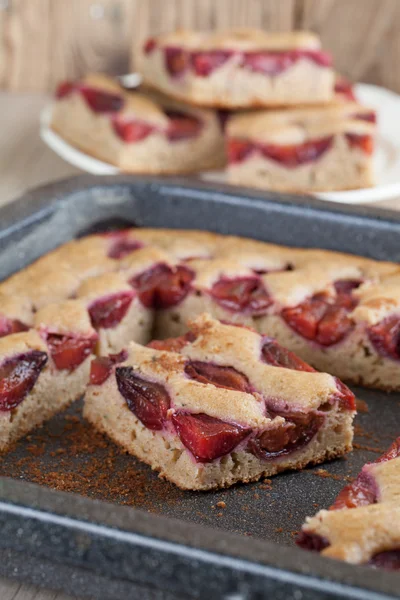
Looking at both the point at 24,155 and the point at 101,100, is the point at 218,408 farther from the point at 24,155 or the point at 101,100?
the point at 24,155

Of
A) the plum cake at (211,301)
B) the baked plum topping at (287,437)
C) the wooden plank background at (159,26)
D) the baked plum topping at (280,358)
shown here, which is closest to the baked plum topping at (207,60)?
the wooden plank background at (159,26)

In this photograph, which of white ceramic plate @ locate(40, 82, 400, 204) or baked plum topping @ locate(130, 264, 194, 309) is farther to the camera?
white ceramic plate @ locate(40, 82, 400, 204)

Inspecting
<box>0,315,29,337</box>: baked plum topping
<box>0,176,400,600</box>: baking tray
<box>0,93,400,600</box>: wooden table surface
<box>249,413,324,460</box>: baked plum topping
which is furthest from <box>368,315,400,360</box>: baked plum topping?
<box>0,93,400,600</box>: wooden table surface

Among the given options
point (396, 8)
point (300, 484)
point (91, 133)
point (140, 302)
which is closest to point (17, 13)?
point (91, 133)

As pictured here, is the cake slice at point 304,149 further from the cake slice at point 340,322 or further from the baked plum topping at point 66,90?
the cake slice at point 340,322

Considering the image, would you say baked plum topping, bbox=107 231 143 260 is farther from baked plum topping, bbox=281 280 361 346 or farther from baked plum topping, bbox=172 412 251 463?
baked plum topping, bbox=172 412 251 463

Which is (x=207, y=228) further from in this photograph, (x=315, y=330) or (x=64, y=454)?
(x=64, y=454)
